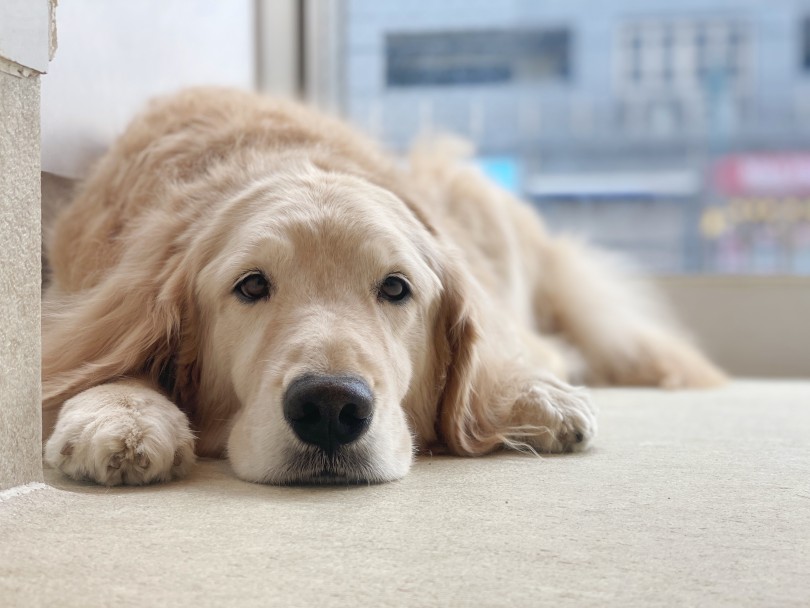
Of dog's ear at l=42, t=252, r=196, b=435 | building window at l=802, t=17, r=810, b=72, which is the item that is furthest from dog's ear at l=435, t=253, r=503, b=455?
building window at l=802, t=17, r=810, b=72

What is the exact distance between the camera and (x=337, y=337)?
69.1 inches

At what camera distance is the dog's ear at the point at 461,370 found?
7.13 feet

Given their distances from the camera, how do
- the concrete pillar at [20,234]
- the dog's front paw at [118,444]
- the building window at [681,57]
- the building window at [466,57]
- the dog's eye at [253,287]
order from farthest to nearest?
the building window at [466,57] → the building window at [681,57] → the dog's eye at [253,287] → the dog's front paw at [118,444] → the concrete pillar at [20,234]

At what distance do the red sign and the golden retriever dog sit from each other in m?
2.67

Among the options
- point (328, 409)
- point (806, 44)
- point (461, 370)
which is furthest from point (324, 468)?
point (806, 44)

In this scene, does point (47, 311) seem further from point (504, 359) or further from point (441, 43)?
point (441, 43)

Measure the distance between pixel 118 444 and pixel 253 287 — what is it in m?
0.48

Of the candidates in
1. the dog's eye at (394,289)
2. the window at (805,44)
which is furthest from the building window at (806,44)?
the dog's eye at (394,289)

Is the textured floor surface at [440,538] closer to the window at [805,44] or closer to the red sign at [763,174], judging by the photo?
the red sign at [763,174]

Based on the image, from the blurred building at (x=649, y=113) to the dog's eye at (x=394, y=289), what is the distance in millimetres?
2987

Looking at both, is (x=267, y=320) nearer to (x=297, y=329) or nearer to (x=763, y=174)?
(x=297, y=329)

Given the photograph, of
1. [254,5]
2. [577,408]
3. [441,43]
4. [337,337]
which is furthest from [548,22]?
[337,337]

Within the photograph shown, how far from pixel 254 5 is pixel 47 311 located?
299 cm

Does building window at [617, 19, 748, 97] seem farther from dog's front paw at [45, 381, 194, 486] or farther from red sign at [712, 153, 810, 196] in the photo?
dog's front paw at [45, 381, 194, 486]
